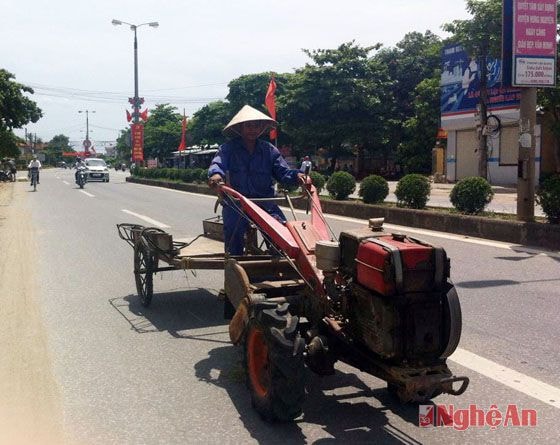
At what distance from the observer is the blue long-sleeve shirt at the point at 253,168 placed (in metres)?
5.57

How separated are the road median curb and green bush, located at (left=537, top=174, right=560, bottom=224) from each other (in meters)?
0.31

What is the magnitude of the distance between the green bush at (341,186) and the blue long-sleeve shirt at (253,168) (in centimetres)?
1305

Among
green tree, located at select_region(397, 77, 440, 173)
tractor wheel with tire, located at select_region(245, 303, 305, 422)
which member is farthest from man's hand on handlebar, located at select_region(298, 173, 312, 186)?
green tree, located at select_region(397, 77, 440, 173)

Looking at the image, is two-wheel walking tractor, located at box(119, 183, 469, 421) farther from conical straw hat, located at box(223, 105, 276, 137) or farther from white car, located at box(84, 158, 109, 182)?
white car, located at box(84, 158, 109, 182)

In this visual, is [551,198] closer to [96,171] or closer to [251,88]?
[96,171]

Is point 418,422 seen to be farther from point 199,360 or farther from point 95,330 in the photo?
point 95,330

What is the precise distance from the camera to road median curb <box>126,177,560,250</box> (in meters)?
10.9

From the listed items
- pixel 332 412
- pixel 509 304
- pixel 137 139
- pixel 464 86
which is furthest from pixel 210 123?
pixel 332 412

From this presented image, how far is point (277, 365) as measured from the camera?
3.48 m

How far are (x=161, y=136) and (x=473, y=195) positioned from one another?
5803cm

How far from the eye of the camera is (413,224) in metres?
14.3

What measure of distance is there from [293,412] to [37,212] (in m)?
16.6

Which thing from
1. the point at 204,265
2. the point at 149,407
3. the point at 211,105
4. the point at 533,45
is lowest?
the point at 149,407

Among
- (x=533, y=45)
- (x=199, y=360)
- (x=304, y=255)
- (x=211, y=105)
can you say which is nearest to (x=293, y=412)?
(x=304, y=255)
